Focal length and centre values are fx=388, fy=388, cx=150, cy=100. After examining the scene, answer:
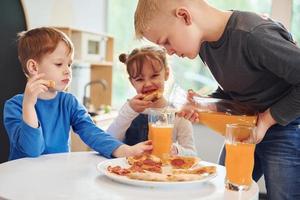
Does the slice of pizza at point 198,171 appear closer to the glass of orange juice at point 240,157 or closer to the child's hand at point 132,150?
the glass of orange juice at point 240,157

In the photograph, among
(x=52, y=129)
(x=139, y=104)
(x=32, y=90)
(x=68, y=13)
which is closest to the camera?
(x=32, y=90)

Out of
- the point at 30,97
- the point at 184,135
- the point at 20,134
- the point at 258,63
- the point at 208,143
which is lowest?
the point at 208,143

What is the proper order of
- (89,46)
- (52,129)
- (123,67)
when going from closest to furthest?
(52,129), (89,46), (123,67)

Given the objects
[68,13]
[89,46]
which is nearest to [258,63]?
[89,46]

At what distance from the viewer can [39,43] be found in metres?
1.42

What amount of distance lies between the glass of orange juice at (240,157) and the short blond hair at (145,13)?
431 millimetres

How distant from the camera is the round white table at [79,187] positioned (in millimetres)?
844

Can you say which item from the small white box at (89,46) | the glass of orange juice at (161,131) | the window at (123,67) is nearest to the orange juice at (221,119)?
the glass of orange juice at (161,131)

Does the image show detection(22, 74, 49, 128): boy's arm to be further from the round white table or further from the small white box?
the small white box

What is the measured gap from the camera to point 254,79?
1222 millimetres

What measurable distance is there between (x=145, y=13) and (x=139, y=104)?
524mm

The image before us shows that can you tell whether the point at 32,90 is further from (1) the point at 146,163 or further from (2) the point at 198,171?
(2) the point at 198,171

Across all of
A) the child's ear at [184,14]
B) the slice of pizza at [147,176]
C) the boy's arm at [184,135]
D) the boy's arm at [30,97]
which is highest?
the child's ear at [184,14]

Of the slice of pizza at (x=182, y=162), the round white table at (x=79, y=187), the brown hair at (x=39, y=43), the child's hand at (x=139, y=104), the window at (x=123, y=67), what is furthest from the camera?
the window at (x=123, y=67)
